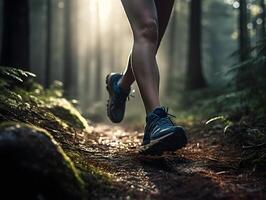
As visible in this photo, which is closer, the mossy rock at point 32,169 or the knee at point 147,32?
the mossy rock at point 32,169

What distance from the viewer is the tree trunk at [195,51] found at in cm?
1508

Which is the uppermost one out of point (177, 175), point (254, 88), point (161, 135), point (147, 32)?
point (147, 32)

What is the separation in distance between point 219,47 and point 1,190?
54.6 metres

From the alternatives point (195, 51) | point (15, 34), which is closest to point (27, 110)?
point (15, 34)

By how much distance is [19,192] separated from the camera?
196 centimetres

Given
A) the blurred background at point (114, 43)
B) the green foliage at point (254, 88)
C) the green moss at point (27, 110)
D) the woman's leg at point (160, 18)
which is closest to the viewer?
the green moss at point (27, 110)

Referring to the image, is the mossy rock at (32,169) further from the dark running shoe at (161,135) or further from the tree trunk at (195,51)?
the tree trunk at (195,51)

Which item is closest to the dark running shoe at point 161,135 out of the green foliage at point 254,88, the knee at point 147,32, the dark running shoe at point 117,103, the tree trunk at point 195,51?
the knee at point 147,32

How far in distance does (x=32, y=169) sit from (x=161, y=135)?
1214mm

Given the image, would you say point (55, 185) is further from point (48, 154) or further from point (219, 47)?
point (219, 47)

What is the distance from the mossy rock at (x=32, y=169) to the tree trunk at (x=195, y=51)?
13109 millimetres

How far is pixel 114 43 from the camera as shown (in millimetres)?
37656

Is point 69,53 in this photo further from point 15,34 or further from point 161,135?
point 161,135

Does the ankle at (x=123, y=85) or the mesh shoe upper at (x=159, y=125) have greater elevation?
the ankle at (x=123, y=85)
